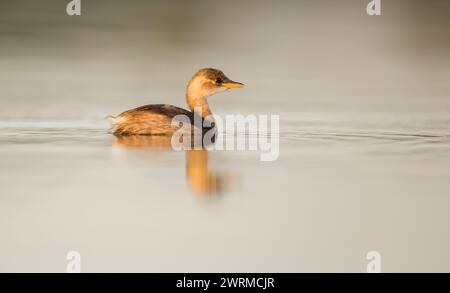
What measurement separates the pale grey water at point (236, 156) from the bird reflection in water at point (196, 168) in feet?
0.15

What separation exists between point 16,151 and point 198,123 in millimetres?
2225

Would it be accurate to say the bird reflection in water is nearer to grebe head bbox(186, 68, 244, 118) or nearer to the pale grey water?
the pale grey water

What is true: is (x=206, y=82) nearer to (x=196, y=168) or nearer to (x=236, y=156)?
(x=236, y=156)

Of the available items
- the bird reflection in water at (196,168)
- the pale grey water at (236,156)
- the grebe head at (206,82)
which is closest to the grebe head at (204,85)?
the grebe head at (206,82)

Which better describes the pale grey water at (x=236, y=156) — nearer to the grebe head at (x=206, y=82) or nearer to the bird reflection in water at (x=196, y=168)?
the bird reflection in water at (x=196, y=168)

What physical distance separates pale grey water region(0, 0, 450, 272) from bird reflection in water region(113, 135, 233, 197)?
Answer: 0.15 feet

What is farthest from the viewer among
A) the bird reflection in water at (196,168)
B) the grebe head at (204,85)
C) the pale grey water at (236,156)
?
the grebe head at (204,85)

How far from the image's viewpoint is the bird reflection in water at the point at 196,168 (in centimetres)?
906

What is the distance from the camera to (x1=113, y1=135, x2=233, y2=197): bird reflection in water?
29.7 ft

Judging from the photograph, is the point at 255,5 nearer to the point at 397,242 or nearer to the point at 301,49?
the point at 301,49

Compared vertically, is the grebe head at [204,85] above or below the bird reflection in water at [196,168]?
above

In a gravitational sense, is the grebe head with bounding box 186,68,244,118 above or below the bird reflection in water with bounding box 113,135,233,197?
above

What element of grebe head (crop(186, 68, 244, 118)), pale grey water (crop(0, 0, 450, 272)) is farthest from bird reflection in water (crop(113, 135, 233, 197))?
grebe head (crop(186, 68, 244, 118))
